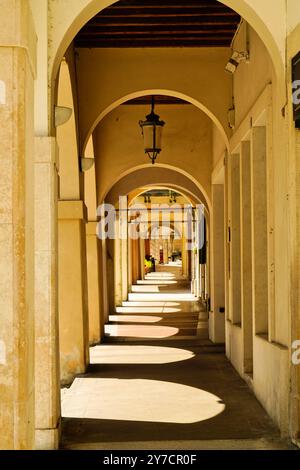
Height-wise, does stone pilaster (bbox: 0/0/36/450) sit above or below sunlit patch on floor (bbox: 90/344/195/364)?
above

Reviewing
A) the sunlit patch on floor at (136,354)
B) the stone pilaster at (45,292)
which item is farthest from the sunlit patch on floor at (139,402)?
the sunlit patch on floor at (136,354)

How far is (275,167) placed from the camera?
6.16 m

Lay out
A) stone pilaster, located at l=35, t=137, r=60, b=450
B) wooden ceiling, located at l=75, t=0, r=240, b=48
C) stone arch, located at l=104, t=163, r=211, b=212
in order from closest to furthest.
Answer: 1. stone pilaster, located at l=35, t=137, r=60, b=450
2. wooden ceiling, located at l=75, t=0, r=240, b=48
3. stone arch, located at l=104, t=163, r=211, b=212

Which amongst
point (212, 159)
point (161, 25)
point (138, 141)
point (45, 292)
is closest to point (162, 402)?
point (45, 292)

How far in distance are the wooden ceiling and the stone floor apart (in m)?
4.29

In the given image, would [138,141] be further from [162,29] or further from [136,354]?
[162,29]

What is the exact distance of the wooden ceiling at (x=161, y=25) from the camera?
8055mm

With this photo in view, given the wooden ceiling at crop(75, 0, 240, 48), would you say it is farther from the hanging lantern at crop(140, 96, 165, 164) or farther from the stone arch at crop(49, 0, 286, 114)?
the stone arch at crop(49, 0, 286, 114)

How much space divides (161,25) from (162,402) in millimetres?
4526

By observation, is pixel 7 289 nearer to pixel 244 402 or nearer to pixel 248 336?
pixel 244 402

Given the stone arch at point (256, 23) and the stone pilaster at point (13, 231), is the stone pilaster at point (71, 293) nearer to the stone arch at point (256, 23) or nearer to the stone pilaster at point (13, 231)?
the stone arch at point (256, 23)

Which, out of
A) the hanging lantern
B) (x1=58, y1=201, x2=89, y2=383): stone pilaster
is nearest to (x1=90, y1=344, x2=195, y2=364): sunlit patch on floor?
(x1=58, y1=201, x2=89, y2=383): stone pilaster

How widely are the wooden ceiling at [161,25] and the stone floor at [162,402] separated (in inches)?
169

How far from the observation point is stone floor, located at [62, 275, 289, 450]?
5.77 meters
